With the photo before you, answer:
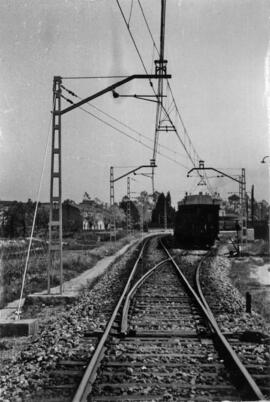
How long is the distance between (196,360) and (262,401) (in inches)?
72.1

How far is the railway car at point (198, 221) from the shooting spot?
100.0 feet

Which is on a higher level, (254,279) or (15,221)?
(15,221)

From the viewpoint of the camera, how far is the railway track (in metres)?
4.93

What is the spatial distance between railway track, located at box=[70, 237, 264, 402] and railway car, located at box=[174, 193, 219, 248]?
68.3 ft

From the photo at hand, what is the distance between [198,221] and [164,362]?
81.5 ft

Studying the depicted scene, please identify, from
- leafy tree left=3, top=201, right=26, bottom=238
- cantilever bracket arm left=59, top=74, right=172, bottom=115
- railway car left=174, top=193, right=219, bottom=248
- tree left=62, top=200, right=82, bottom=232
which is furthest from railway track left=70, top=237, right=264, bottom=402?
tree left=62, top=200, right=82, bottom=232

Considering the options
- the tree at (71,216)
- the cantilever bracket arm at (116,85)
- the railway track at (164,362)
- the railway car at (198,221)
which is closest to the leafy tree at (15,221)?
the tree at (71,216)

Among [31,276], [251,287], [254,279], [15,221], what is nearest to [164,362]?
[251,287]

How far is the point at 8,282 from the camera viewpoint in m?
15.3

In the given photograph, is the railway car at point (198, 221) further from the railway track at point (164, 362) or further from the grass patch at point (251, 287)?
the railway track at point (164, 362)

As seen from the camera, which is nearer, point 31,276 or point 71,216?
point 31,276

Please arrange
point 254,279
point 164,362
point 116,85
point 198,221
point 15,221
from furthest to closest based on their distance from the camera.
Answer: point 15,221 → point 198,221 → point 254,279 → point 116,85 → point 164,362

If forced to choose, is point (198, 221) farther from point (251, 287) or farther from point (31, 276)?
point (31, 276)

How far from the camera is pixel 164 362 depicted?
6.06 meters
